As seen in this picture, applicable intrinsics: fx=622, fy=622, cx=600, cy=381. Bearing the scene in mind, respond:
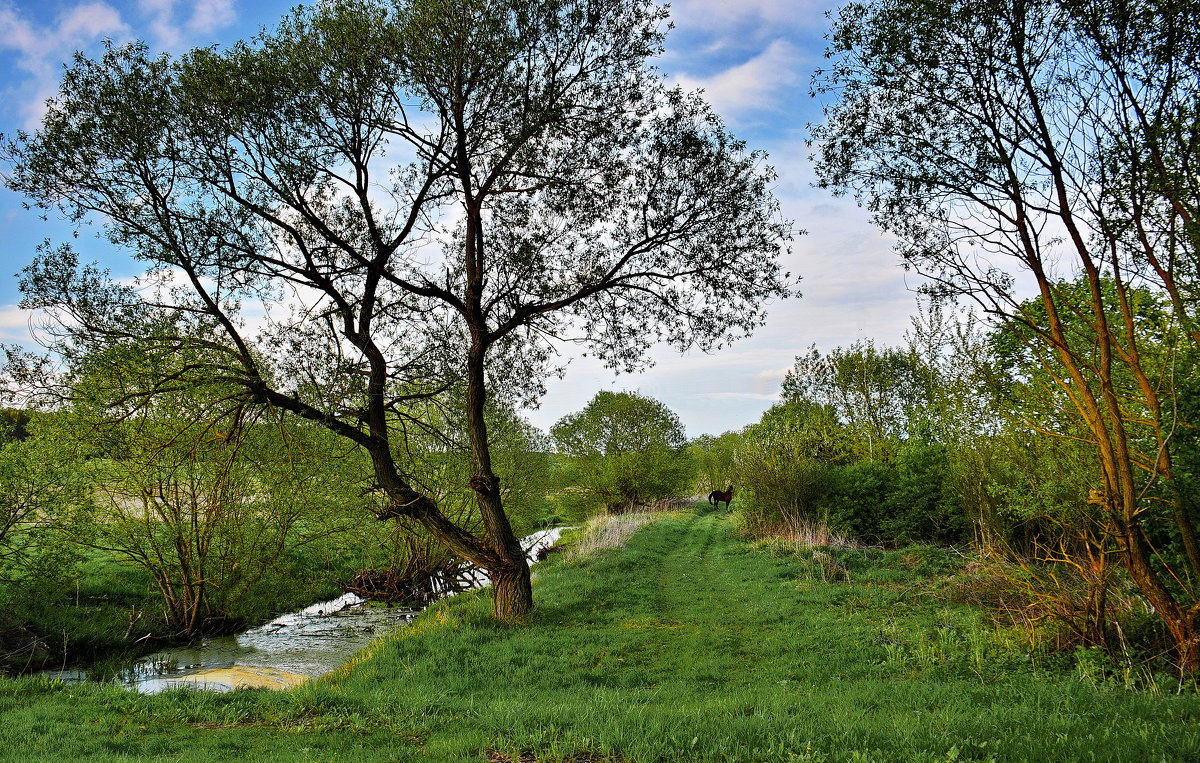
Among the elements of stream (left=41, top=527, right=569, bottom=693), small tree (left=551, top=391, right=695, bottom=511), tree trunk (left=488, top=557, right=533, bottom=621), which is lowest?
stream (left=41, top=527, right=569, bottom=693)

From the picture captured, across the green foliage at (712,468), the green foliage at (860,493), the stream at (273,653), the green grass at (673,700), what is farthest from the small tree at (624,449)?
the green grass at (673,700)

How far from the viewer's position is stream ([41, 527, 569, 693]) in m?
10.9

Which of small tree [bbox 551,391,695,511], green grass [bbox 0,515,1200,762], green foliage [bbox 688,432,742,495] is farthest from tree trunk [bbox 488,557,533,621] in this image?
green foliage [bbox 688,432,742,495]

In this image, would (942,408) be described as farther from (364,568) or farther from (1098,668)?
(364,568)

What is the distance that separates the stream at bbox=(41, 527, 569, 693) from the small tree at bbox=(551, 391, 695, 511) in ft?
64.9

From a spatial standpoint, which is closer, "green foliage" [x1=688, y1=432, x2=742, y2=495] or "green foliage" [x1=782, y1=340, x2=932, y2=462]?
"green foliage" [x1=782, y1=340, x2=932, y2=462]

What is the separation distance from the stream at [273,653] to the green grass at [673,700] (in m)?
2.29

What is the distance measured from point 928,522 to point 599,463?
70.4 feet

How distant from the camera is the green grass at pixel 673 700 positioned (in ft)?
15.6

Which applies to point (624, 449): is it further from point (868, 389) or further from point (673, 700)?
point (673, 700)

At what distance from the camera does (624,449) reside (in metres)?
38.1

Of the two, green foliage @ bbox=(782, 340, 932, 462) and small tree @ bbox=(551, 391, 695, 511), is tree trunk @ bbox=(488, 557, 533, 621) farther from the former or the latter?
small tree @ bbox=(551, 391, 695, 511)

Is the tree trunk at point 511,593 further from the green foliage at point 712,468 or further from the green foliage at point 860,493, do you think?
the green foliage at point 712,468

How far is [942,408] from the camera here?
17.7m
